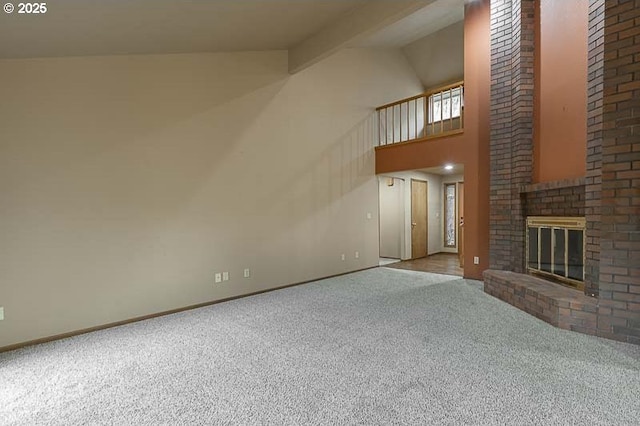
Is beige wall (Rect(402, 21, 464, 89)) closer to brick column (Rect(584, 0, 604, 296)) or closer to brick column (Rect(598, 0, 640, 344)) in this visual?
brick column (Rect(584, 0, 604, 296))

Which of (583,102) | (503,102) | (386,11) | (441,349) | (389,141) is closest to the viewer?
(441,349)

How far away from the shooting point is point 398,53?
7566mm

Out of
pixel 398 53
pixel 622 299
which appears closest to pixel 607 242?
pixel 622 299

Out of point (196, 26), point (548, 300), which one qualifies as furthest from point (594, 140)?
point (196, 26)

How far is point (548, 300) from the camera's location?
3.28 meters

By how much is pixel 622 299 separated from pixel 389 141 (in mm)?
4826

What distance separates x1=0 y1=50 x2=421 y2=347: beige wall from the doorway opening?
2375 mm

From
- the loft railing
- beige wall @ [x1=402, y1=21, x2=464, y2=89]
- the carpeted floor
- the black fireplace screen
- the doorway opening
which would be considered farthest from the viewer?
the doorway opening

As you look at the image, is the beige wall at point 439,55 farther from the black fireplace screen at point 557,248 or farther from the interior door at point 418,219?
the black fireplace screen at point 557,248

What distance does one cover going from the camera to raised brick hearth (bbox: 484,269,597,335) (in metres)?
3.02

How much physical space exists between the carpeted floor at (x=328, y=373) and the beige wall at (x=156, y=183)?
1.84 feet

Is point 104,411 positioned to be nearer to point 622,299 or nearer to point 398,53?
point 622,299

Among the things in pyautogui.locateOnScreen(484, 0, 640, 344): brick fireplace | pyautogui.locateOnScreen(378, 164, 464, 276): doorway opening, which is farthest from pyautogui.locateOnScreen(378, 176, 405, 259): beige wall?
pyautogui.locateOnScreen(484, 0, 640, 344): brick fireplace

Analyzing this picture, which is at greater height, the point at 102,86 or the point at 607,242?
the point at 102,86
